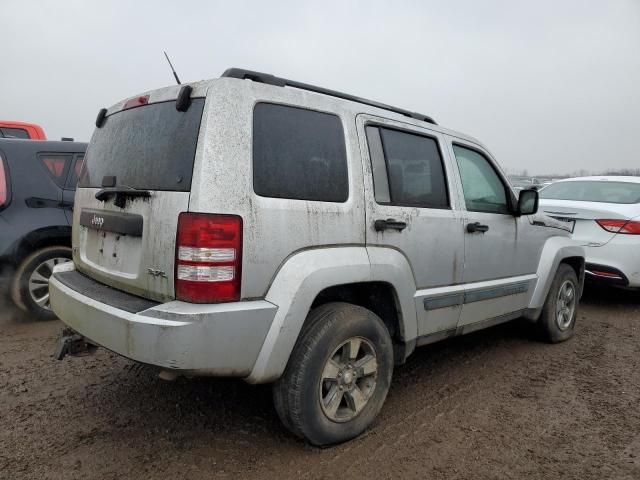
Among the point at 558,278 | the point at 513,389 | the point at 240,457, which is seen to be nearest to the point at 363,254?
the point at 240,457

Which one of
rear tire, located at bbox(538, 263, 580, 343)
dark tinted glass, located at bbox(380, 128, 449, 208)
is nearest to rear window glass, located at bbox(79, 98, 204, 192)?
dark tinted glass, located at bbox(380, 128, 449, 208)

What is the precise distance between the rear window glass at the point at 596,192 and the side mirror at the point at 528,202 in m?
2.84

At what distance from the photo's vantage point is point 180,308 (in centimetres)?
205

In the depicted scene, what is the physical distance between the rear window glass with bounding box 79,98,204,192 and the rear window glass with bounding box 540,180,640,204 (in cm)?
557

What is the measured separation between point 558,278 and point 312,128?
3.00 metres

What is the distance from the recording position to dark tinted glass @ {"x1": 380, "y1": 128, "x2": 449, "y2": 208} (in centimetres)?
287

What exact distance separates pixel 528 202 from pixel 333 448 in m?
2.44

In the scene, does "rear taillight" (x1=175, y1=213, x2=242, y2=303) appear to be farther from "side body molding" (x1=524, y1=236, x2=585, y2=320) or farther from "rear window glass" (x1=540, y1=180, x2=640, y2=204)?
"rear window glass" (x1=540, y1=180, x2=640, y2=204)

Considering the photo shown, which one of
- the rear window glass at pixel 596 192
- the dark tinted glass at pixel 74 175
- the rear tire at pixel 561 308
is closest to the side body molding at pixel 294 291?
the rear tire at pixel 561 308

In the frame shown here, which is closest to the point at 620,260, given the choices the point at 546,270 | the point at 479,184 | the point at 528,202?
the point at 546,270

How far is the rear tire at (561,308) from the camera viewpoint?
427cm

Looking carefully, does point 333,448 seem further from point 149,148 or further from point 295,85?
Result: point 295,85

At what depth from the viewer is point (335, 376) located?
251 cm

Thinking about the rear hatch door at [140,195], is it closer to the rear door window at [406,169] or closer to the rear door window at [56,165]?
the rear door window at [406,169]
